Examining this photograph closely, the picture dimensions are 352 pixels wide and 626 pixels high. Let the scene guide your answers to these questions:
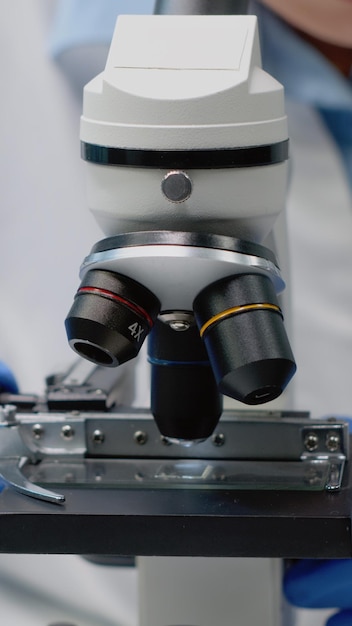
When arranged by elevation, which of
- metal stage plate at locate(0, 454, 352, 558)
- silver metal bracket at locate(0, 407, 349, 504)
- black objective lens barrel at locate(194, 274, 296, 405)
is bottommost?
metal stage plate at locate(0, 454, 352, 558)

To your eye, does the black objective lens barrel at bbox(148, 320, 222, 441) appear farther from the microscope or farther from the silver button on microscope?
the silver button on microscope

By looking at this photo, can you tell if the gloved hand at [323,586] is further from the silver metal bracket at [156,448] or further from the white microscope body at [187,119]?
the white microscope body at [187,119]

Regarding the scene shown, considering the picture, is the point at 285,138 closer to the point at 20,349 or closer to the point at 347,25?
the point at 347,25

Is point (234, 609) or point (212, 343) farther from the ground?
point (212, 343)

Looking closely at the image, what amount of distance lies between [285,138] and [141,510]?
347 millimetres

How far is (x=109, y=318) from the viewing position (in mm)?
796

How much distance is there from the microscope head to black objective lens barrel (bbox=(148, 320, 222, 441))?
69 millimetres

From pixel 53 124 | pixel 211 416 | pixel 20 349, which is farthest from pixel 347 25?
pixel 211 416

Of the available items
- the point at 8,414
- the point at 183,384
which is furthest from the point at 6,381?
the point at 183,384

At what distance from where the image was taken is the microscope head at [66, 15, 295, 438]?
0.79 meters

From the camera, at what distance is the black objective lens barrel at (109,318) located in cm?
80

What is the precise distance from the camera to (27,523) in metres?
0.85

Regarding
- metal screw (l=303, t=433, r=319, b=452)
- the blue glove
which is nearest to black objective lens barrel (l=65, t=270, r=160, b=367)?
→ metal screw (l=303, t=433, r=319, b=452)

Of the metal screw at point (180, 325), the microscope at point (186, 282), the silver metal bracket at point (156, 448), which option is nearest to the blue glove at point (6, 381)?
the silver metal bracket at point (156, 448)
